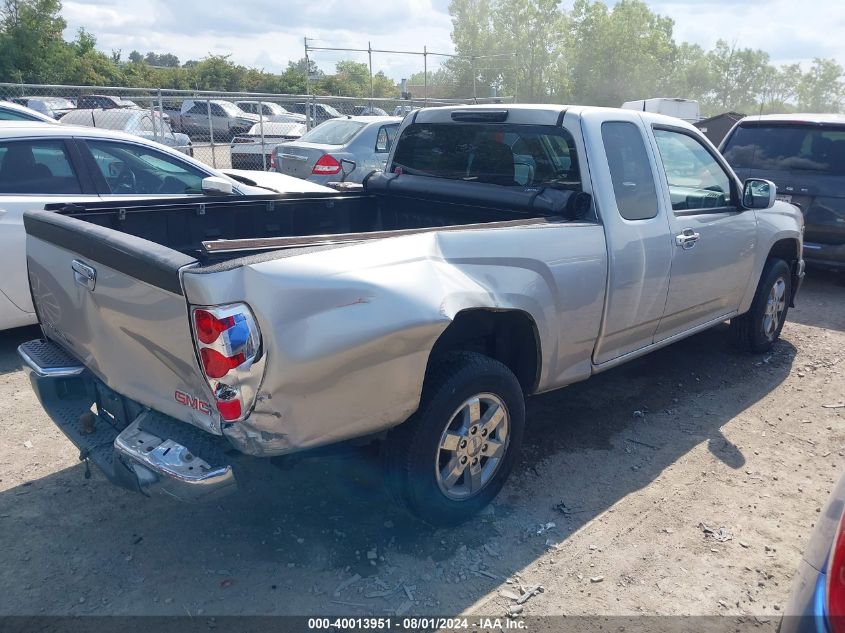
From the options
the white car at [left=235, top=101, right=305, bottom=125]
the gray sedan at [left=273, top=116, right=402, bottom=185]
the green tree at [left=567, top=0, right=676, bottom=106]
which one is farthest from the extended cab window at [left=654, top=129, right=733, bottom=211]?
the green tree at [left=567, top=0, right=676, bottom=106]

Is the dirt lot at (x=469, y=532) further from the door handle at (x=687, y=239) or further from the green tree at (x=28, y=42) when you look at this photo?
the green tree at (x=28, y=42)

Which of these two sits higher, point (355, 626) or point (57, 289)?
point (57, 289)

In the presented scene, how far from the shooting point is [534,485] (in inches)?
145

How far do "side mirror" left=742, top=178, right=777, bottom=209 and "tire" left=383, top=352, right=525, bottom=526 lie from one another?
2612mm

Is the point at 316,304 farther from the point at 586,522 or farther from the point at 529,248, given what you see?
the point at 586,522

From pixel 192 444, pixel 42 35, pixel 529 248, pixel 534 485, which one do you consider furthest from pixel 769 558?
pixel 42 35

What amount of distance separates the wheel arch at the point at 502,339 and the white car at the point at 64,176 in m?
2.59

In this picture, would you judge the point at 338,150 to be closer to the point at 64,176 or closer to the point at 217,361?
the point at 64,176

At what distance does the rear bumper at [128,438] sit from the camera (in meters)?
2.44

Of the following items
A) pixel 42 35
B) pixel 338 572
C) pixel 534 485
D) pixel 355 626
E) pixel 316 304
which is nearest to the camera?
pixel 316 304

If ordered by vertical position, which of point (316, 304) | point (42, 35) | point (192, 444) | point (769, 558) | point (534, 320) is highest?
point (42, 35)

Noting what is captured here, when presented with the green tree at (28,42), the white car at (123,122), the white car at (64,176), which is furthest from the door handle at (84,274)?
the green tree at (28,42)

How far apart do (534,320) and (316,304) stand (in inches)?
49.5

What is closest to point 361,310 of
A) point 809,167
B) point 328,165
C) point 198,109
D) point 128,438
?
point 128,438
